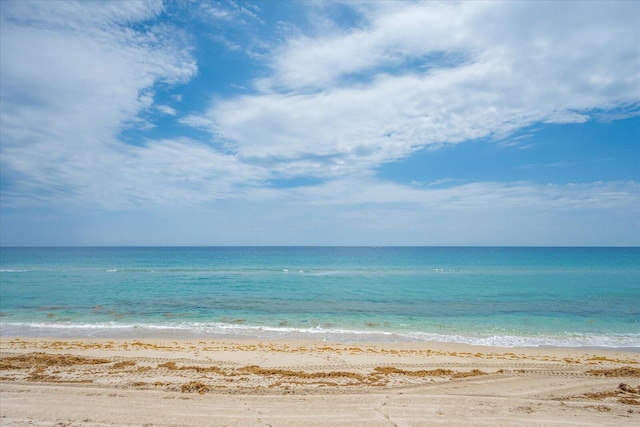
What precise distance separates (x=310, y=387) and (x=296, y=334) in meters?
7.71

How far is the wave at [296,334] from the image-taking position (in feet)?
47.9

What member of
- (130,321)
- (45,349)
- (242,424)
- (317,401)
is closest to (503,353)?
(317,401)

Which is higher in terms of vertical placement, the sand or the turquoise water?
the sand

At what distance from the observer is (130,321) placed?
1823 cm

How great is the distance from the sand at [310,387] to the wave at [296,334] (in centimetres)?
217

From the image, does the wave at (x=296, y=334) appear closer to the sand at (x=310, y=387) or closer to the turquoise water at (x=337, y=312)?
the turquoise water at (x=337, y=312)

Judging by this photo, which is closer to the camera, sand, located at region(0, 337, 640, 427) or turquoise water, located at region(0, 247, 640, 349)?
sand, located at region(0, 337, 640, 427)

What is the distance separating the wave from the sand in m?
2.17

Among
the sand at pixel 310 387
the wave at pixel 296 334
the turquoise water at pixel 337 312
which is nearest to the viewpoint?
the sand at pixel 310 387

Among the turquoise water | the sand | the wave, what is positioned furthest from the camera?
the turquoise water

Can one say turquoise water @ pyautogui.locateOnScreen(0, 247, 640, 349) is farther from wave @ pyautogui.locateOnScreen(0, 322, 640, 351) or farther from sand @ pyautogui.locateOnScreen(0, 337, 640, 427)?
sand @ pyautogui.locateOnScreen(0, 337, 640, 427)

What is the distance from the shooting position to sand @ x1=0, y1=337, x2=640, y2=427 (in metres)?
6.70

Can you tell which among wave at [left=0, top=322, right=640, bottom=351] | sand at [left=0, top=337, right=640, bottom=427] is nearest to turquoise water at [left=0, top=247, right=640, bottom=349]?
wave at [left=0, top=322, right=640, bottom=351]

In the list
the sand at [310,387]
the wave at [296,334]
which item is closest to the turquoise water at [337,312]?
the wave at [296,334]
